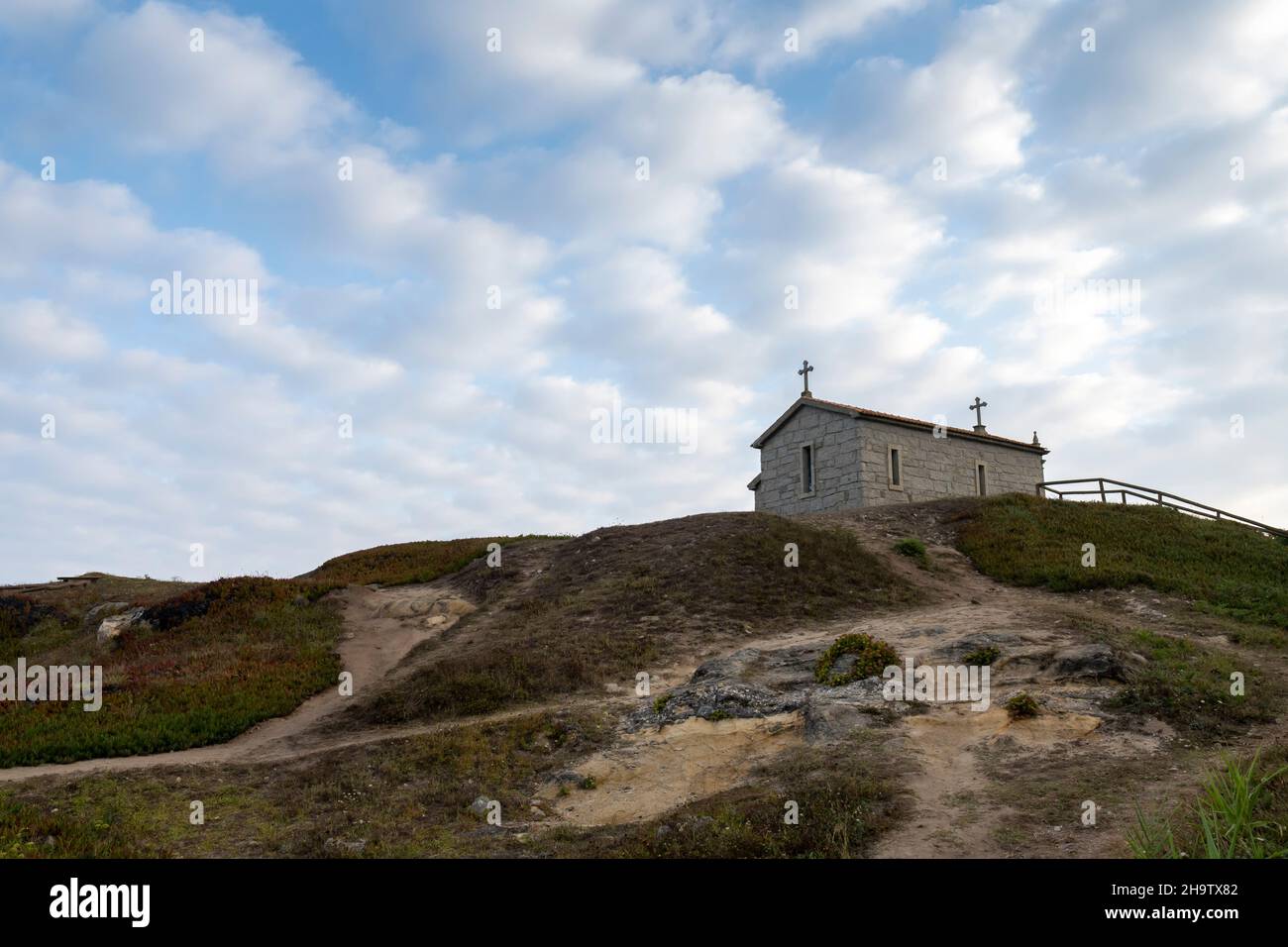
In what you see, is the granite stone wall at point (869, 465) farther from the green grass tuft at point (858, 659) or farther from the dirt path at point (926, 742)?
the green grass tuft at point (858, 659)

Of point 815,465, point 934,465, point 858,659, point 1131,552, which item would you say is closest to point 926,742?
point 858,659

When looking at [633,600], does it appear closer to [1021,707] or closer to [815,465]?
[1021,707]

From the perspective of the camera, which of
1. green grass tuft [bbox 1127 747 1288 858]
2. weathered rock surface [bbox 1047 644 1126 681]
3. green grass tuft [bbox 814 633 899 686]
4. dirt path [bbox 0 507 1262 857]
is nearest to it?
green grass tuft [bbox 1127 747 1288 858]

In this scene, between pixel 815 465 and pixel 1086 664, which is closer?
pixel 1086 664

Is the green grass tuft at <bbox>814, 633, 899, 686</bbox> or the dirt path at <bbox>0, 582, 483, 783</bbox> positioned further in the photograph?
the dirt path at <bbox>0, 582, 483, 783</bbox>

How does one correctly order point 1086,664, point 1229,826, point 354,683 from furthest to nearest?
point 354,683
point 1086,664
point 1229,826

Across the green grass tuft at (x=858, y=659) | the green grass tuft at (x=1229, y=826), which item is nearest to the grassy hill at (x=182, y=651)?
the green grass tuft at (x=858, y=659)

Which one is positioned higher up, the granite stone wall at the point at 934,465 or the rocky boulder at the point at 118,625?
the granite stone wall at the point at 934,465

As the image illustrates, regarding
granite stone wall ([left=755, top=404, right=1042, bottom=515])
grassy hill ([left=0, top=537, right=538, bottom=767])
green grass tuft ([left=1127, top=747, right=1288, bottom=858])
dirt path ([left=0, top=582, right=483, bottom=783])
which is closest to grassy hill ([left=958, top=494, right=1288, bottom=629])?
granite stone wall ([left=755, top=404, right=1042, bottom=515])

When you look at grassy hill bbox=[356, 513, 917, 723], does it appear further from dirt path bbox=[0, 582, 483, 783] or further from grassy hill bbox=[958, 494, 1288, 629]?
grassy hill bbox=[958, 494, 1288, 629]

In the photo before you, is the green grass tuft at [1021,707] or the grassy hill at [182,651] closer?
the green grass tuft at [1021,707]

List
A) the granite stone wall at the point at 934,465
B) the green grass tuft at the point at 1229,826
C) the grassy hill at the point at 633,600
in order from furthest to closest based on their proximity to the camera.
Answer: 1. the granite stone wall at the point at 934,465
2. the grassy hill at the point at 633,600
3. the green grass tuft at the point at 1229,826

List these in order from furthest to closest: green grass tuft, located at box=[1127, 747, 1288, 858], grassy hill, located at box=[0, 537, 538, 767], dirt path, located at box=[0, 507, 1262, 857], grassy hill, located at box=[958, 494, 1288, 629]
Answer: grassy hill, located at box=[958, 494, 1288, 629], grassy hill, located at box=[0, 537, 538, 767], dirt path, located at box=[0, 507, 1262, 857], green grass tuft, located at box=[1127, 747, 1288, 858]
